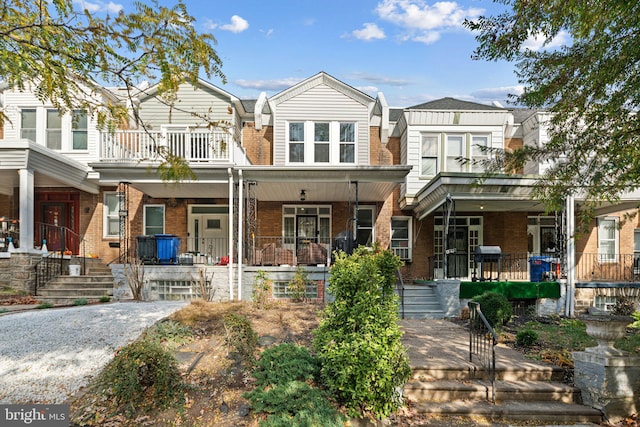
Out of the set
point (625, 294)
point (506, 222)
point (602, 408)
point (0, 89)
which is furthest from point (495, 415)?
point (0, 89)

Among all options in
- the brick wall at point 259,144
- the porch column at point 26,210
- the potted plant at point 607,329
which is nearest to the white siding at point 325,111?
the brick wall at point 259,144

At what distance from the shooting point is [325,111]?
Answer: 51.9ft

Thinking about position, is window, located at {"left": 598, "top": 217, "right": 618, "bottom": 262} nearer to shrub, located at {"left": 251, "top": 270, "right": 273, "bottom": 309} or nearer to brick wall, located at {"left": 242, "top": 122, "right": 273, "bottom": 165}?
shrub, located at {"left": 251, "top": 270, "right": 273, "bottom": 309}

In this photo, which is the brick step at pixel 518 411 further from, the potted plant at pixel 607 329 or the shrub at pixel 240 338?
the shrub at pixel 240 338

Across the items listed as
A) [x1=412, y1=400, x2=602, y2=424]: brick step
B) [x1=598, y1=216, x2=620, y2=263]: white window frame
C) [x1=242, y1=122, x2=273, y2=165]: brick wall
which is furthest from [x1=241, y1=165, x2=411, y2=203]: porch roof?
[x1=598, y1=216, x2=620, y2=263]: white window frame

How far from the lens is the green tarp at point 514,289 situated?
1171 cm

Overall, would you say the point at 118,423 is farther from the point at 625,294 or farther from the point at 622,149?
the point at 625,294

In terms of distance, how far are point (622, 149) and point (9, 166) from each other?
15149 mm

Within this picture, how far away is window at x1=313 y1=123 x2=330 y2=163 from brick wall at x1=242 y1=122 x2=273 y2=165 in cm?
201

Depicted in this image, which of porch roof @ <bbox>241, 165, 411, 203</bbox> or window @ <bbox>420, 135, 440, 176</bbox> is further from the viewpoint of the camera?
window @ <bbox>420, 135, 440, 176</bbox>

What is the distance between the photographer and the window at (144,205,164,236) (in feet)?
52.4

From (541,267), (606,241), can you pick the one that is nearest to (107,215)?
(541,267)

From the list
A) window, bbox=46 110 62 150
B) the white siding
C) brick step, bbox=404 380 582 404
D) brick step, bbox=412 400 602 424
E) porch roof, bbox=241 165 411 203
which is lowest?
brick step, bbox=412 400 602 424

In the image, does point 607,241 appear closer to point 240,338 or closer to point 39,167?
point 240,338
